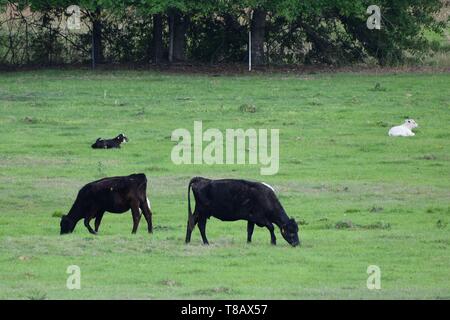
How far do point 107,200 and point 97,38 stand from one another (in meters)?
24.6

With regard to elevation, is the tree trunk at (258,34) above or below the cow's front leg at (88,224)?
above

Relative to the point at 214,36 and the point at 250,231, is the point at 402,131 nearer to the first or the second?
the point at 250,231

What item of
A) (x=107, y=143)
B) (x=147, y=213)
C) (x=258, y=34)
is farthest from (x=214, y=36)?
(x=147, y=213)

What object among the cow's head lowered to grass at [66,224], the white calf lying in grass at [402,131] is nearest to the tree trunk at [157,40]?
the white calf lying in grass at [402,131]

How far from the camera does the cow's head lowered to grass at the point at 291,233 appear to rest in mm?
19328

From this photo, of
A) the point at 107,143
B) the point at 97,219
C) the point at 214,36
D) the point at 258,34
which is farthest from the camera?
the point at 214,36

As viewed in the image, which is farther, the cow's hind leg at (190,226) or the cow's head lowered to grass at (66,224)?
the cow's head lowered to grass at (66,224)

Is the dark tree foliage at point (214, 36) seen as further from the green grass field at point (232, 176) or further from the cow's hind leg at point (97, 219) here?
the cow's hind leg at point (97, 219)

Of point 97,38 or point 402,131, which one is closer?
point 402,131

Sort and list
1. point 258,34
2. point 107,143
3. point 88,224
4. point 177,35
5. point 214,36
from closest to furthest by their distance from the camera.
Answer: point 88,224 → point 107,143 → point 258,34 → point 177,35 → point 214,36

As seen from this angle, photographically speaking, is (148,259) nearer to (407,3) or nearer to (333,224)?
(333,224)

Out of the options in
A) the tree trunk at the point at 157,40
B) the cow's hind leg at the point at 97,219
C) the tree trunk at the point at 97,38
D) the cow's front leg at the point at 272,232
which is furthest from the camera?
the tree trunk at the point at 157,40

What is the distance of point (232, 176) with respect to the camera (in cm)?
2645

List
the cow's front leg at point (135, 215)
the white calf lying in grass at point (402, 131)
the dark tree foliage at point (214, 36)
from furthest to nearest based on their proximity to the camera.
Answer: the dark tree foliage at point (214, 36) → the white calf lying in grass at point (402, 131) → the cow's front leg at point (135, 215)
